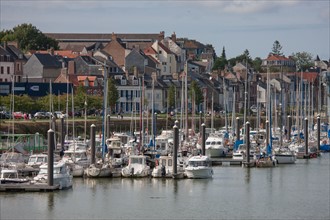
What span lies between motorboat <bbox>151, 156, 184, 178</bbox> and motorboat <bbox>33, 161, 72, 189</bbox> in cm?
805

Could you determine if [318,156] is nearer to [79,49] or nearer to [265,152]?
[265,152]

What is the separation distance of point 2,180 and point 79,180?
8.64m

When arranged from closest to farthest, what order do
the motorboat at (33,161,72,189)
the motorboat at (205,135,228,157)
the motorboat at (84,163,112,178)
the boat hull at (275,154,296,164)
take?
the motorboat at (33,161,72,189)
the motorboat at (84,163,112,178)
the boat hull at (275,154,296,164)
the motorboat at (205,135,228,157)

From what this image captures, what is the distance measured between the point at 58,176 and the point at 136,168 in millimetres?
9181

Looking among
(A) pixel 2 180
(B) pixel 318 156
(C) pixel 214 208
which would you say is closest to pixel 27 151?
(A) pixel 2 180

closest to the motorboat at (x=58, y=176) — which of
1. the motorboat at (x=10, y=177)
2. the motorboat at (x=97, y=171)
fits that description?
the motorboat at (x=10, y=177)

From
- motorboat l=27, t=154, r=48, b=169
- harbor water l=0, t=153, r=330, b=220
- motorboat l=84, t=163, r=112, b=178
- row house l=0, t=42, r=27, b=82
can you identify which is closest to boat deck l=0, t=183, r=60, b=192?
harbor water l=0, t=153, r=330, b=220

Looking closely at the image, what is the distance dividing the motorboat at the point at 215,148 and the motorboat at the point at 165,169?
21786mm

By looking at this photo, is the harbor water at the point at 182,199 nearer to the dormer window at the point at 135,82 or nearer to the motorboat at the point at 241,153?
the motorboat at the point at 241,153

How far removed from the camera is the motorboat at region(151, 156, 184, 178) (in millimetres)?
76938

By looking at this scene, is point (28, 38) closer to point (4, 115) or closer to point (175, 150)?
point (4, 115)

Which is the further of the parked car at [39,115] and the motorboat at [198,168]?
the parked car at [39,115]

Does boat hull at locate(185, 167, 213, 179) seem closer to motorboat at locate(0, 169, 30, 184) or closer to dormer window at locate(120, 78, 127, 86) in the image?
motorboat at locate(0, 169, 30, 184)

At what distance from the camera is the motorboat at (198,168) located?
7794 cm
